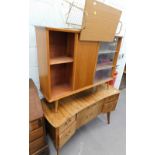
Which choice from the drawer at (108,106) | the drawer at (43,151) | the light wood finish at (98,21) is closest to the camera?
the light wood finish at (98,21)

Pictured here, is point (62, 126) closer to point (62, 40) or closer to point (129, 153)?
point (129, 153)

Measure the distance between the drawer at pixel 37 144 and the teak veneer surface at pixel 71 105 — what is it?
0.27 meters

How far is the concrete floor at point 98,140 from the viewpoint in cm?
152

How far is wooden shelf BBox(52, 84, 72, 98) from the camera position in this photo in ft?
3.70

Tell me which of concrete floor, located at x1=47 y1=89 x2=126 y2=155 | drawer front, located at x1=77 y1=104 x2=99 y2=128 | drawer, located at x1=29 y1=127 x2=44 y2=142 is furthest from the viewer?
concrete floor, located at x1=47 y1=89 x2=126 y2=155

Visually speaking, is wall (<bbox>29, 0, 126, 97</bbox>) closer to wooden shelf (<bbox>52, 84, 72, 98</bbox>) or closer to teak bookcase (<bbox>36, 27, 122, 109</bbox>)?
teak bookcase (<bbox>36, 27, 122, 109</bbox>)

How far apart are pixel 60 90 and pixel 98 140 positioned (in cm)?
108

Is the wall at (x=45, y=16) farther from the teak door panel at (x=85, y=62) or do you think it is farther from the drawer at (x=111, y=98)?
the drawer at (x=111, y=98)

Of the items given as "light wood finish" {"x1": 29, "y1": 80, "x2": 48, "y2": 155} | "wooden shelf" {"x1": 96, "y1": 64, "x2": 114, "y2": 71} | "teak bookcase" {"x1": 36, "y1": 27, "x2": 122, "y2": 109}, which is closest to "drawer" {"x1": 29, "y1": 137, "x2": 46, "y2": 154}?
"light wood finish" {"x1": 29, "y1": 80, "x2": 48, "y2": 155}

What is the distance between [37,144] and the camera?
117cm

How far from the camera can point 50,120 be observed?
43.5 inches

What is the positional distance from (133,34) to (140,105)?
0.40 metres

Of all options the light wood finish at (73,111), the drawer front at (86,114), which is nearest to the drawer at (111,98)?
the light wood finish at (73,111)
